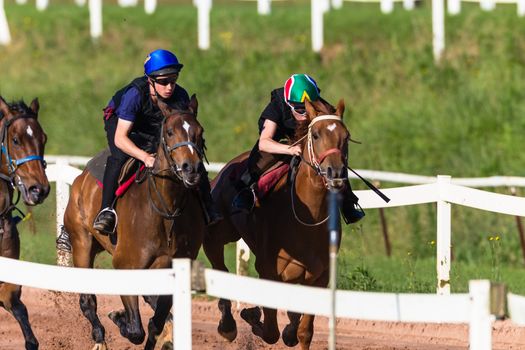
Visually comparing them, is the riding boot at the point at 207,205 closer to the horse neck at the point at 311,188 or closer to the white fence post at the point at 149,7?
the horse neck at the point at 311,188

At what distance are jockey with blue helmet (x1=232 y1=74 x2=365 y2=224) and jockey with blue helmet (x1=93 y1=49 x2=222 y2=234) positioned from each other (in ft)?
1.68

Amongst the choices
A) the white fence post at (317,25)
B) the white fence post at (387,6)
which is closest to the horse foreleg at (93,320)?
the white fence post at (317,25)

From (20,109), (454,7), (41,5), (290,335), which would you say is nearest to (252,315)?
(290,335)

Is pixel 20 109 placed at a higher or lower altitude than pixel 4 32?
lower

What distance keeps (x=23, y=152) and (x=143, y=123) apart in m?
0.97

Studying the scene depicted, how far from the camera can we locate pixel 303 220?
10.3m

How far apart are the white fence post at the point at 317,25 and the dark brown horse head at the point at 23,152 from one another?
1383cm

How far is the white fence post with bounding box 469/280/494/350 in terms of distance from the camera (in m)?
6.74

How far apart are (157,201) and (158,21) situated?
17.4 metres

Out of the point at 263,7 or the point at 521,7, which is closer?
the point at 521,7

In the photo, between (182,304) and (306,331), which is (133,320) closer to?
(306,331)

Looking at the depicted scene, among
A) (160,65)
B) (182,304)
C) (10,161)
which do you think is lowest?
(182,304)

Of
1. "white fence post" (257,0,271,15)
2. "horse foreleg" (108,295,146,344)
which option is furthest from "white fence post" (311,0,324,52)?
"horse foreleg" (108,295,146,344)

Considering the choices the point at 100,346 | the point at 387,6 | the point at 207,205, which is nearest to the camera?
the point at 207,205
